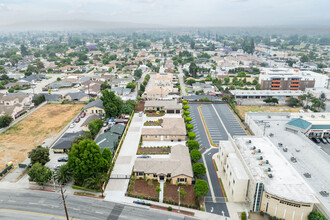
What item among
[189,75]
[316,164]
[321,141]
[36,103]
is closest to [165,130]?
[316,164]

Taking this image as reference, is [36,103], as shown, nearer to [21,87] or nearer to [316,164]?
[21,87]

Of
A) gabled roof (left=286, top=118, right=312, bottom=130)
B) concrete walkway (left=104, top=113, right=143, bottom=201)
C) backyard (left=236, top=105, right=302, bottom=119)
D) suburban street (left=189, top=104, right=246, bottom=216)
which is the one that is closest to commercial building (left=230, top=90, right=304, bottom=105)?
backyard (left=236, top=105, right=302, bottom=119)

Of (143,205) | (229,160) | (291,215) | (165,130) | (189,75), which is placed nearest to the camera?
(291,215)

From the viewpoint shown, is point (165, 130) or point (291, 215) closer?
point (291, 215)

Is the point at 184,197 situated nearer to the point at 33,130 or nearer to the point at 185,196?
the point at 185,196

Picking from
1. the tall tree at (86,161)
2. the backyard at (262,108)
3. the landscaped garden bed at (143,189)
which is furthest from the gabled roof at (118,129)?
the backyard at (262,108)

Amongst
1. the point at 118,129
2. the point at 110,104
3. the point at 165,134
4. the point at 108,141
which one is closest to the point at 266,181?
the point at 165,134

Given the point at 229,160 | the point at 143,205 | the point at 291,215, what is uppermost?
the point at 229,160

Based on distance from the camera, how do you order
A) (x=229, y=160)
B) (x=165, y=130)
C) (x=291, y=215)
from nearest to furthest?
(x=291, y=215) → (x=229, y=160) → (x=165, y=130)
